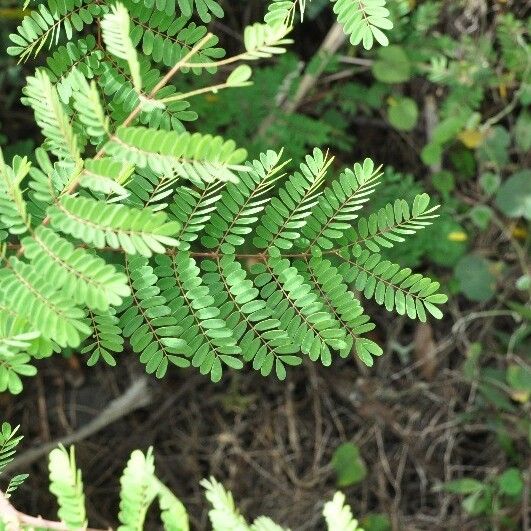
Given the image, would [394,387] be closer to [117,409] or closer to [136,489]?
[117,409]

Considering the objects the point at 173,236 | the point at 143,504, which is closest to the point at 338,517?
the point at 143,504

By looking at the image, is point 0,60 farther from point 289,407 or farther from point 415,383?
point 415,383

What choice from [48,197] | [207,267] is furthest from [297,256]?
[48,197]

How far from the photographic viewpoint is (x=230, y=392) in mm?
2848

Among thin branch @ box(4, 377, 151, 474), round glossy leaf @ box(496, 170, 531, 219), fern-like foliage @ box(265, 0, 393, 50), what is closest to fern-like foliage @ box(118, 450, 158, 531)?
fern-like foliage @ box(265, 0, 393, 50)

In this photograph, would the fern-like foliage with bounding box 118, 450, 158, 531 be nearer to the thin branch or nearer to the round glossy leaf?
the thin branch

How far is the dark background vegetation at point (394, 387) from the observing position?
267 cm

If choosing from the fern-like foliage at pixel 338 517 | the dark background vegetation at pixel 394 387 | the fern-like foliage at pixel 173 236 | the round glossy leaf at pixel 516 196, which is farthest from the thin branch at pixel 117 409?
the fern-like foliage at pixel 338 517

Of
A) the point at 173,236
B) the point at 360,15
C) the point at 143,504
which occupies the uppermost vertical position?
the point at 360,15

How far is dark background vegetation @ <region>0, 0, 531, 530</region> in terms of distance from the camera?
2.67m

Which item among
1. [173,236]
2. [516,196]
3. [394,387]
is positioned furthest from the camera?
[394,387]

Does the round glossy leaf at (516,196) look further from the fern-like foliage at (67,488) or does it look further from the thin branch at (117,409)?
the fern-like foliage at (67,488)

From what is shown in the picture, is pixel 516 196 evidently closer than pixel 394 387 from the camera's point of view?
Yes

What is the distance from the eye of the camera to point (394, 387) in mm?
2893
